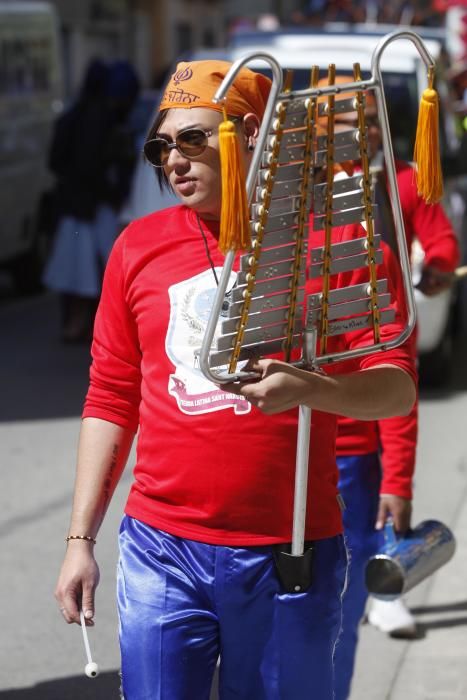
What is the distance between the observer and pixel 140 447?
265 centimetres

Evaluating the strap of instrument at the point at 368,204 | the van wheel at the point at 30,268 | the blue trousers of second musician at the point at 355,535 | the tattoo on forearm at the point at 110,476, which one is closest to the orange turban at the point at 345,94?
the strap of instrument at the point at 368,204

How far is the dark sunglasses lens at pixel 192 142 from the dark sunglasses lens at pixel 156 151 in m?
0.07

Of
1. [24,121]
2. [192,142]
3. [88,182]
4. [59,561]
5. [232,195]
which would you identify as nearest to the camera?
[232,195]

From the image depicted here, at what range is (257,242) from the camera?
2.21 meters

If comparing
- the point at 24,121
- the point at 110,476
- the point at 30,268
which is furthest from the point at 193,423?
the point at 30,268

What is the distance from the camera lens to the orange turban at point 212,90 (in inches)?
98.6

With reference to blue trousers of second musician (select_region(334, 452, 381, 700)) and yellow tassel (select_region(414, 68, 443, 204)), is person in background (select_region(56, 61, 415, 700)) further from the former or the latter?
blue trousers of second musician (select_region(334, 452, 381, 700))

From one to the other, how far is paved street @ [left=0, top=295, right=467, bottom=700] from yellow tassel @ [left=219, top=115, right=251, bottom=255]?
8.31ft

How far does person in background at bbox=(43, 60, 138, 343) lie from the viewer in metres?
10.5

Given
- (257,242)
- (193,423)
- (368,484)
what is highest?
(257,242)

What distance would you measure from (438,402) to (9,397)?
2.61 meters

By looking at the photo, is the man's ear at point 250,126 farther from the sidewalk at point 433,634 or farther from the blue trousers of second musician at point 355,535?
the sidewalk at point 433,634

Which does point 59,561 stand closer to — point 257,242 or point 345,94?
point 345,94

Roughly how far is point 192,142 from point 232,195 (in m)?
0.44
